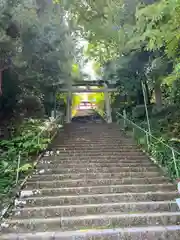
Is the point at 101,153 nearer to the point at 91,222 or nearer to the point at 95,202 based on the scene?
the point at 95,202

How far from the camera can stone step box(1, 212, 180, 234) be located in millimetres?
4598

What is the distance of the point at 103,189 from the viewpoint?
19.3 ft

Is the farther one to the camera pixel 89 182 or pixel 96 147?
pixel 96 147

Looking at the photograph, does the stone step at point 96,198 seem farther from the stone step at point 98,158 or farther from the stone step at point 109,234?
the stone step at point 98,158

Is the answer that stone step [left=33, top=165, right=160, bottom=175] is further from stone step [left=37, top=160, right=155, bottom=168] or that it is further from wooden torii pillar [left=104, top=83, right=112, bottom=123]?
wooden torii pillar [left=104, top=83, right=112, bottom=123]

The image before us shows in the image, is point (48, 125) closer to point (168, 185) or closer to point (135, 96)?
point (168, 185)

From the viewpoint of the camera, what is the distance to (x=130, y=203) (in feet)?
17.1

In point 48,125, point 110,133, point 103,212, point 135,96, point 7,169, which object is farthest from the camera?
point 135,96

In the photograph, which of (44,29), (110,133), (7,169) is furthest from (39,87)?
(7,169)

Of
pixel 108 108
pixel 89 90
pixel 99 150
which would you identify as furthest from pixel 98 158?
pixel 89 90

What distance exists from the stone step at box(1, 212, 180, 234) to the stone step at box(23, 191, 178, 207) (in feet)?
1.97

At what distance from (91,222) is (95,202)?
0.78m

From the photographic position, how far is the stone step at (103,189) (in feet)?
19.0

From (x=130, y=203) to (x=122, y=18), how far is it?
7.19 metres
